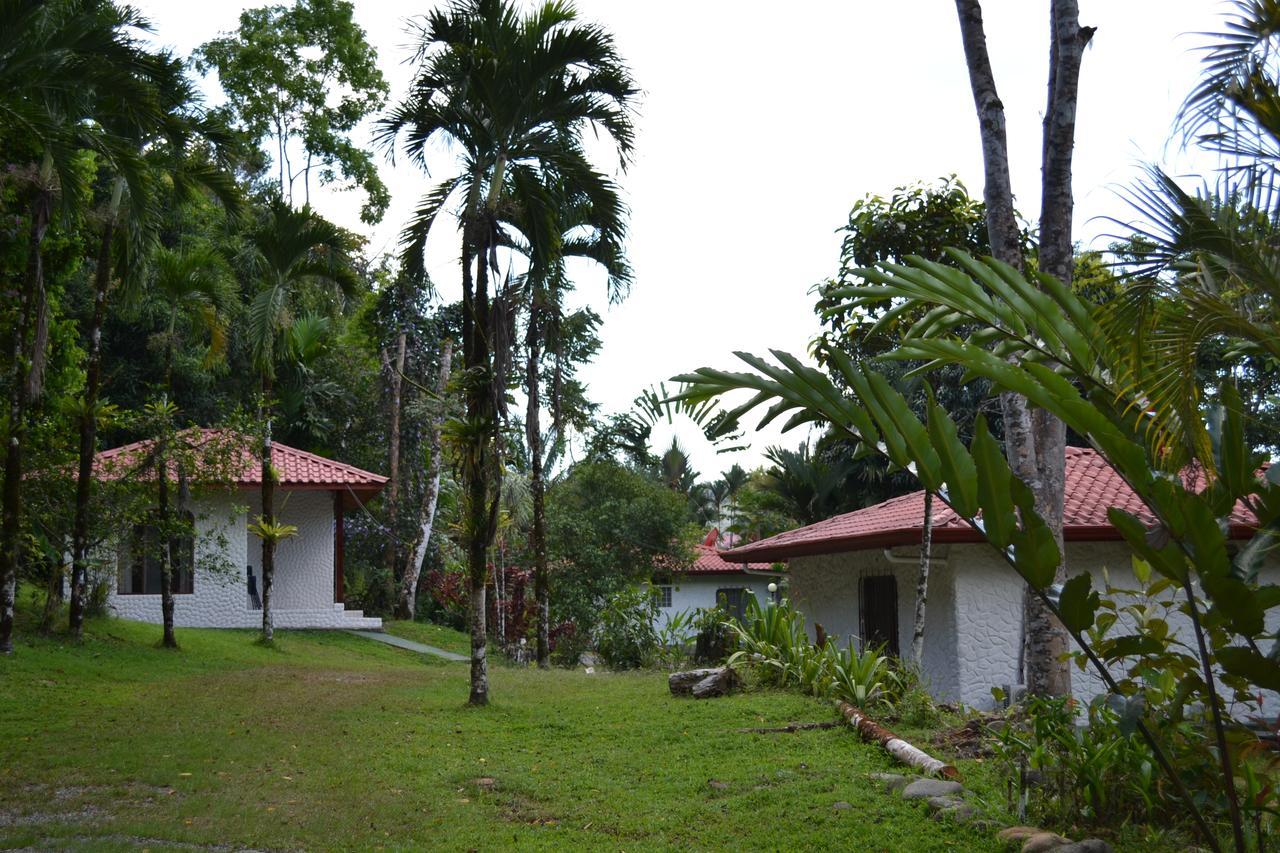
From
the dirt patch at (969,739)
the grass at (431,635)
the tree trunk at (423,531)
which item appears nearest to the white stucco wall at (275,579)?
the grass at (431,635)

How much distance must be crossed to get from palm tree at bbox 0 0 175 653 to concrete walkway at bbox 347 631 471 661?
9.03m

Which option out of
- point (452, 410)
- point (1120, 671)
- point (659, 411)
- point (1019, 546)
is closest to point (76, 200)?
point (452, 410)

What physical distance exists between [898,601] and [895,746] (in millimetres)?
6836

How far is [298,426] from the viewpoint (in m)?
30.5

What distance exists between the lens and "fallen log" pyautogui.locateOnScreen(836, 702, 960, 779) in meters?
7.89

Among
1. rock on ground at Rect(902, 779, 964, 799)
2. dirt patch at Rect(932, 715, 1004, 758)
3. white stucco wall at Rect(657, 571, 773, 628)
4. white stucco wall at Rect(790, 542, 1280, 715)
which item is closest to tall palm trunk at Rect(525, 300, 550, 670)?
white stucco wall at Rect(790, 542, 1280, 715)

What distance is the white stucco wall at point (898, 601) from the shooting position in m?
14.0

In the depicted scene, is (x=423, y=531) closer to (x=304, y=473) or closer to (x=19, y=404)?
(x=304, y=473)

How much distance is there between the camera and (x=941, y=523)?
13.5 meters

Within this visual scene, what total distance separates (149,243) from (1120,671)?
560 inches

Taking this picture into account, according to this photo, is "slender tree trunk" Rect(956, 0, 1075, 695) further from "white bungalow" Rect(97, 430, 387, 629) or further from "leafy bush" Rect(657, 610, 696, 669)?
"white bungalow" Rect(97, 430, 387, 629)

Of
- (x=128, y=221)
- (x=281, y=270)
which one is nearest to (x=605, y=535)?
(x=281, y=270)

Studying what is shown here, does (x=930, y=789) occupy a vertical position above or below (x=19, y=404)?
below

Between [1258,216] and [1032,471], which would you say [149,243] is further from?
[1258,216]
